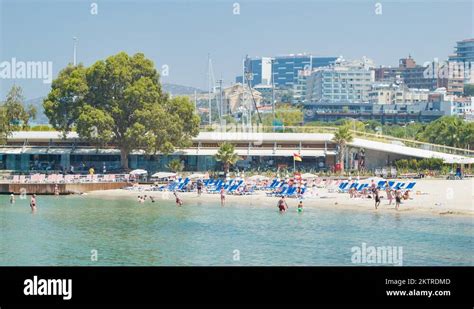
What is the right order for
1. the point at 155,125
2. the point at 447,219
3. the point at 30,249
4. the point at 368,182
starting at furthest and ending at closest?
1. the point at 155,125
2. the point at 368,182
3. the point at 447,219
4. the point at 30,249

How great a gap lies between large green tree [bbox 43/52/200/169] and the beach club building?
11.1 ft

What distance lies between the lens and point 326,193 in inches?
2461

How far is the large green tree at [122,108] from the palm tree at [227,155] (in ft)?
10.8

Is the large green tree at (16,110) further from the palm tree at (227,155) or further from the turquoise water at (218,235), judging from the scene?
the turquoise water at (218,235)

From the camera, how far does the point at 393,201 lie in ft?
183

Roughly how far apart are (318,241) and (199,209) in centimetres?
1688

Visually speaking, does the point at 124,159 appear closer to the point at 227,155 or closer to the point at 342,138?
the point at 227,155

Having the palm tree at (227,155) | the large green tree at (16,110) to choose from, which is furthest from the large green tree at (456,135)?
the large green tree at (16,110)
